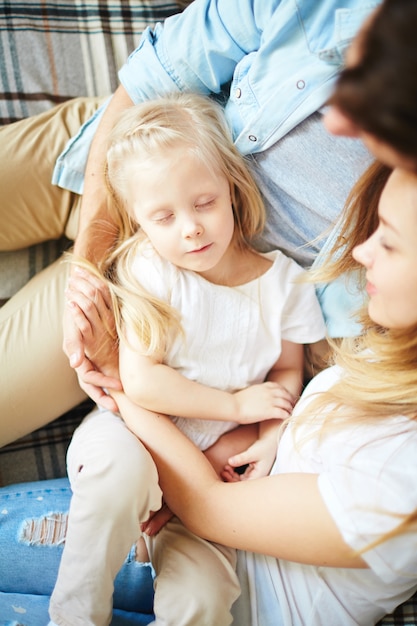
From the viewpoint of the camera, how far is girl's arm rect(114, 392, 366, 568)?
75cm

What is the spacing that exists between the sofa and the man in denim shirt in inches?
5.1

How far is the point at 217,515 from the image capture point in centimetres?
86

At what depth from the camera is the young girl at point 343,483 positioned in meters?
0.70

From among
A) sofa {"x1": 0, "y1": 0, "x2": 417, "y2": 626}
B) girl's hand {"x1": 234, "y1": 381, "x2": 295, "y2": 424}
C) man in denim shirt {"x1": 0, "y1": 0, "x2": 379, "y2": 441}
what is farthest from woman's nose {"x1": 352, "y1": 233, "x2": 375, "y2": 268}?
sofa {"x1": 0, "y1": 0, "x2": 417, "y2": 626}

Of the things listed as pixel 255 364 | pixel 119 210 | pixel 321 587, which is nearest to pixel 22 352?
pixel 119 210

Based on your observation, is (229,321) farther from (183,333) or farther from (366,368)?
(366,368)

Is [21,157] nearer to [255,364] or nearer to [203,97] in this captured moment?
[203,97]

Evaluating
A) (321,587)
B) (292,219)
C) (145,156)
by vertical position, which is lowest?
(321,587)

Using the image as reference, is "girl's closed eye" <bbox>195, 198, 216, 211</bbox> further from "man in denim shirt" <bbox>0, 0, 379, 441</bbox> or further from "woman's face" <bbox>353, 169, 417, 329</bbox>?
"woman's face" <bbox>353, 169, 417, 329</bbox>

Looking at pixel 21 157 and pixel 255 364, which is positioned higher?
pixel 21 157

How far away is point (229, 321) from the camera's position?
103 cm

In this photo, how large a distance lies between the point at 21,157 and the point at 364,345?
76 centimetres

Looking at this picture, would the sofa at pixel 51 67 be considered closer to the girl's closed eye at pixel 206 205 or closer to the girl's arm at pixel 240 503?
the girl's arm at pixel 240 503

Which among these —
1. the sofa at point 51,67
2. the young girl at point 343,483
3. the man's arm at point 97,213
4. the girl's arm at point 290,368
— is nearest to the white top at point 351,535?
the young girl at point 343,483
